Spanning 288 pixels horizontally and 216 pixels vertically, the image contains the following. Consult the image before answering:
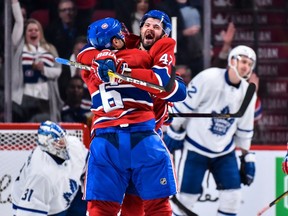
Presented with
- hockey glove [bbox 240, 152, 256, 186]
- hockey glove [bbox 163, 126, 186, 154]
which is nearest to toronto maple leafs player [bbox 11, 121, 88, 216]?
hockey glove [bbox 163, 126, 186, 154]

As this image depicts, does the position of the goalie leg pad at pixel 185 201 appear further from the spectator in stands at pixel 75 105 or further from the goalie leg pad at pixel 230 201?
the spectator in stands at pixel 75 105

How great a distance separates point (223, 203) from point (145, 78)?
2531 mm

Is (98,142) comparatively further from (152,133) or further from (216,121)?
(216,121)

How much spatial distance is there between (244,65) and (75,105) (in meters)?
1.21

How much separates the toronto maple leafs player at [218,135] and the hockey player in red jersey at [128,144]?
2.24 meters

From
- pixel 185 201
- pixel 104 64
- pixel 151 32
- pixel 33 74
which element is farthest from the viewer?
pixel 33 74

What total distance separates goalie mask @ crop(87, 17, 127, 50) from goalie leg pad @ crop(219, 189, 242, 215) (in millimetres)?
2450

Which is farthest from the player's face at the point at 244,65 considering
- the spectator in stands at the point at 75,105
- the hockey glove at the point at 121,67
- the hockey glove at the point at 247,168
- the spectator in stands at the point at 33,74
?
the hockey glove at the point at 121,67

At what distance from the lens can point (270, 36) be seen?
8328mm

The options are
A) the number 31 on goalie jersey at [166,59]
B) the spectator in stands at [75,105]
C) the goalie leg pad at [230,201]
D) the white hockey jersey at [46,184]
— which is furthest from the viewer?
the spectator in stands at [75,105]

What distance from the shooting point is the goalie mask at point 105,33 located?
5336 millimetres

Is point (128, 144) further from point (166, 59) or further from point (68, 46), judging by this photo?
point (68, 46)

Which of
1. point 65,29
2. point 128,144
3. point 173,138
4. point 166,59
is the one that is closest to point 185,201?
point 173,138

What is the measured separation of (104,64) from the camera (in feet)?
16.9
